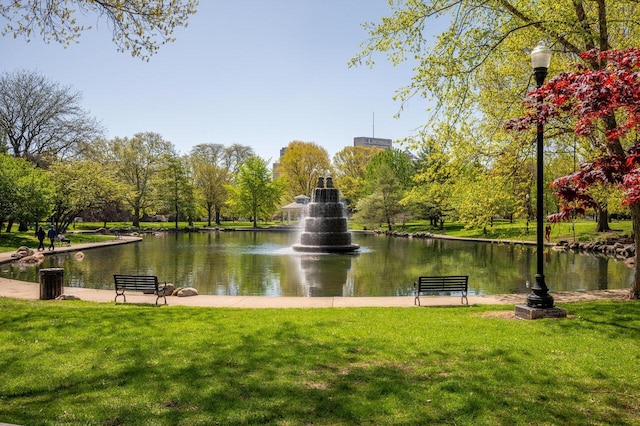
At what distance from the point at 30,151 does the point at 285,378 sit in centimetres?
5278

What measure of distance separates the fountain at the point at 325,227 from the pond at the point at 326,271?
224cm

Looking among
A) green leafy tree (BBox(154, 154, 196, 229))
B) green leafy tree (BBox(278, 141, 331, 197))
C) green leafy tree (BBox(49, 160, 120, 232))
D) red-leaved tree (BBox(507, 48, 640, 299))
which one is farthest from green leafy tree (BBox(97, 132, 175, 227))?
red-leaved tree (BBox(507, 48, 640, 299))

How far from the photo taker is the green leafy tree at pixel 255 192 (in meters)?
71.2

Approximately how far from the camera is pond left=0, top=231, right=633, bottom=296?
1638cm

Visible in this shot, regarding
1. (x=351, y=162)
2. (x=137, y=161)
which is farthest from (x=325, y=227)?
(x=351, y=162)

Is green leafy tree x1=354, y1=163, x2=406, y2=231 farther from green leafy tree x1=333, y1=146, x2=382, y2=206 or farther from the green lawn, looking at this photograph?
the green lawn

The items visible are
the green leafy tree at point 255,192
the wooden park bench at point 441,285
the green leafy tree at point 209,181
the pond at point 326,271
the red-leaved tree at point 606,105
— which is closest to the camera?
the red-leaved tree at point 606,105

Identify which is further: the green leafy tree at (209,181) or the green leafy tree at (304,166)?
the green leafy tree at (304,166)

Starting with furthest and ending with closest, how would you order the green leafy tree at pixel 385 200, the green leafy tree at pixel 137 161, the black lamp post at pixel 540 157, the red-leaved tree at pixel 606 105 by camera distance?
the green leafy tree at pixel 137 161 < the green leafy tree at pixel 385 200 < the black lamp post at pixel 540 157 < the red-leaved tree at pixel 606 105

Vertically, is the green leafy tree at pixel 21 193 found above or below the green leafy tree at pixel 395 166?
below

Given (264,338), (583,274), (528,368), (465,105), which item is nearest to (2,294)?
(264,338)

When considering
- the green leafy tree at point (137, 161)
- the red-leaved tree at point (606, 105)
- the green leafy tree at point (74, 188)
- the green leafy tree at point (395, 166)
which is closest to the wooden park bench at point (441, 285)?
the red-leaved tree at point (606, 105)

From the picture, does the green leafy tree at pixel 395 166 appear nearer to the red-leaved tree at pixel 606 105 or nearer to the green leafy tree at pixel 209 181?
the green leafy tree at pixel 209 181

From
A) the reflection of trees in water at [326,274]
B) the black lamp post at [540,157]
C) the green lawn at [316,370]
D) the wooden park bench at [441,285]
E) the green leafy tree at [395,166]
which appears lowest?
the reflection of trees in water at [326,274]
